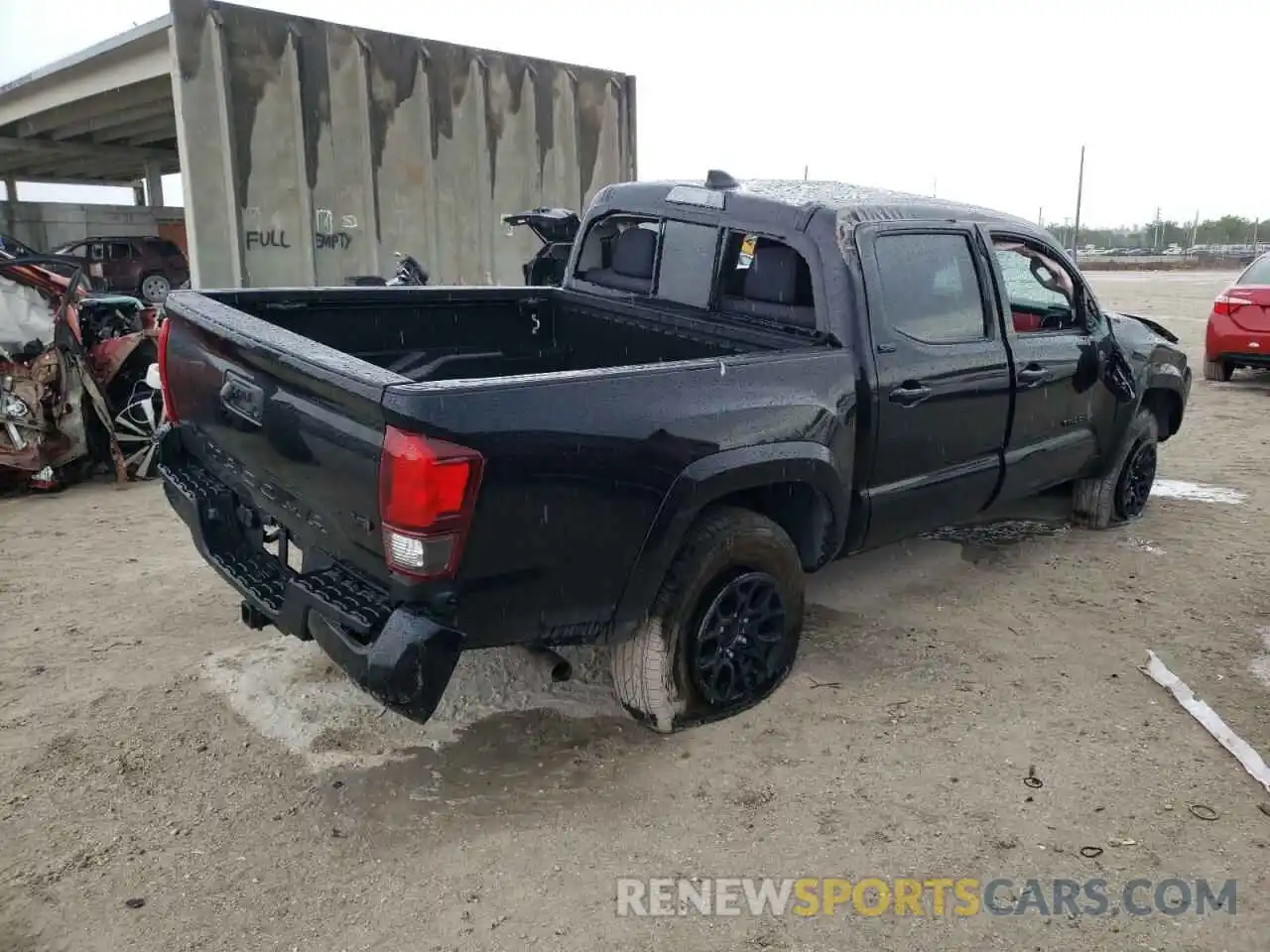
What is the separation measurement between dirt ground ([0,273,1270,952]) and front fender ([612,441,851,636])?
2.07 feet

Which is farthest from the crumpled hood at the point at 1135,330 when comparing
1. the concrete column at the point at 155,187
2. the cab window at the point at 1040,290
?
the concrete column at the point at 155,187

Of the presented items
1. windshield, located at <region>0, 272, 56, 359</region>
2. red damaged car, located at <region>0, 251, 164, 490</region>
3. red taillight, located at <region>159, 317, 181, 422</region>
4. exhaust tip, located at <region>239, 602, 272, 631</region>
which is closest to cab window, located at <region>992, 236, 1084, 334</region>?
exhaust tip, located at <region>239, 602, 272, 631</region>

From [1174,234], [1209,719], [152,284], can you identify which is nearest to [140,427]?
[1209,719]

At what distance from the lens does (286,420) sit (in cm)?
291

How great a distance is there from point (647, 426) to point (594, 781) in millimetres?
1171

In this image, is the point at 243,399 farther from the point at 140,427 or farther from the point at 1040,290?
the point at 140,427

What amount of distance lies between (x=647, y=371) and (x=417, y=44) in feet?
24.5

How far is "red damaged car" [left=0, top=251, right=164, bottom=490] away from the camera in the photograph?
20.6ft

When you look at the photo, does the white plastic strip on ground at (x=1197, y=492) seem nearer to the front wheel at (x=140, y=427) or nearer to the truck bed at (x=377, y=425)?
the truck bed at (x=377, y=425)

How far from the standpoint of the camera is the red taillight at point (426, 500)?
2477mm

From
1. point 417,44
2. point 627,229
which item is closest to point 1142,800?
point 627,229

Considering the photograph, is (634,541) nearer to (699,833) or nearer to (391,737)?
(699,833)

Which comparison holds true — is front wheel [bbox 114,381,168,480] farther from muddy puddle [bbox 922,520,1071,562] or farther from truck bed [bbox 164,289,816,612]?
muddy puddle [bbox 922,520,1071,562]

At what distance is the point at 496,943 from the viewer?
2.47 m
